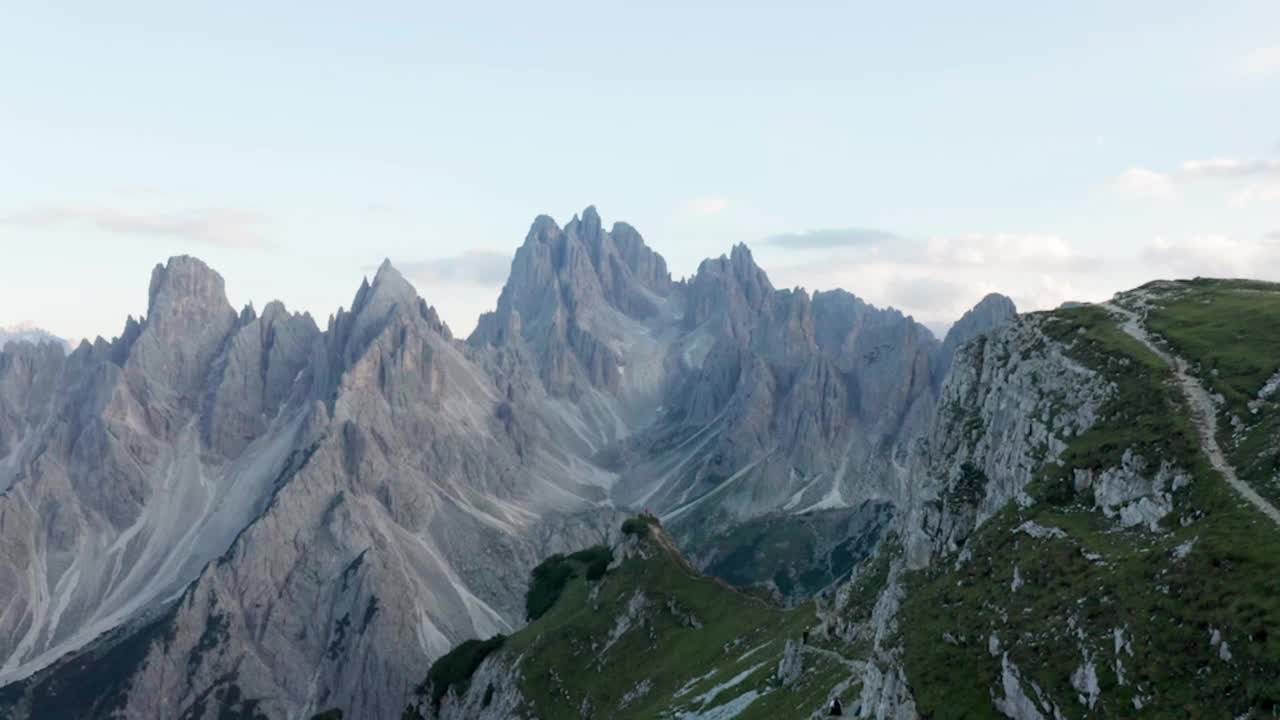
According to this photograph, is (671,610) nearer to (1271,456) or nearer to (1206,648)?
(1271,456)

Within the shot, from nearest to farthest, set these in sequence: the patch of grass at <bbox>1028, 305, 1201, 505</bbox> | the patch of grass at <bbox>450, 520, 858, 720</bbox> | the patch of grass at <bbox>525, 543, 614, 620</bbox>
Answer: the patch of grass at <bbox>1028, 305, 1201, 505</bbox> < the patch of grass at <bbox>450, 520, 858, 720</bbox> < the patch of grass at <bbox>525, 543, 614, 620</bbox>

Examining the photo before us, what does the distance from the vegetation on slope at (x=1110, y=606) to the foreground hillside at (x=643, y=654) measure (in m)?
18.6

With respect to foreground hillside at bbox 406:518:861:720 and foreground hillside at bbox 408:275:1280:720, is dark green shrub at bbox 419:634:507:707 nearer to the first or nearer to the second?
foreground hillside at bbox 406:518:861:720

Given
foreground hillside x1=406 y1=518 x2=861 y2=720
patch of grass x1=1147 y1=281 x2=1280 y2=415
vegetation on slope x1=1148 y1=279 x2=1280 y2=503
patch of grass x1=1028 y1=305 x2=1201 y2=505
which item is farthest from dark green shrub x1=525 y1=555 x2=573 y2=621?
patch of grass x1=1028 y1=305 x2=1201 y2=505

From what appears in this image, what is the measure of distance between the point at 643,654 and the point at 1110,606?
278ft

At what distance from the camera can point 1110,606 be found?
45906 millimetres

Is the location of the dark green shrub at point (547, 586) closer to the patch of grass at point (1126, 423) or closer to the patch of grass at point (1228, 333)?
the patch of grass at point (1228, 333)

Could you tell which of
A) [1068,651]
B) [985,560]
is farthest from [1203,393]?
[1068,651]

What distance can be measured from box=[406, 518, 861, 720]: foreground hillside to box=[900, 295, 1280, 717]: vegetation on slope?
732 inches

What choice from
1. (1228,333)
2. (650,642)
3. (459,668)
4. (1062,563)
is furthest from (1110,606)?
(459,668)

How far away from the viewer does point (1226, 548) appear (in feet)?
149

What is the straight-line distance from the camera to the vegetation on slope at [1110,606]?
3969 centimetres

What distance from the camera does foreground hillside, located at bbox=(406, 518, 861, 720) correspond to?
84812mm

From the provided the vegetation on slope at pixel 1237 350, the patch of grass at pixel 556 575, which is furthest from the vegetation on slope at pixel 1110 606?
the patch of grass at pixel 556 575
